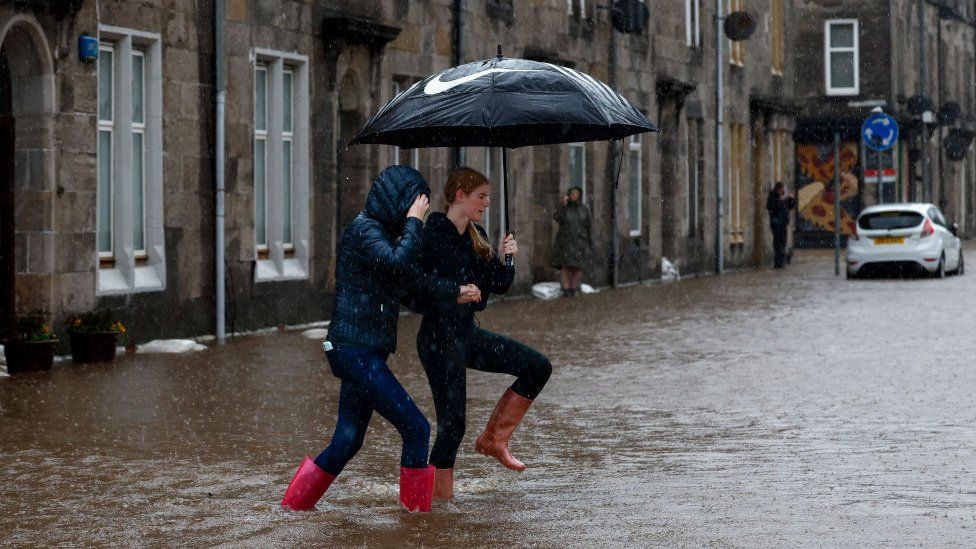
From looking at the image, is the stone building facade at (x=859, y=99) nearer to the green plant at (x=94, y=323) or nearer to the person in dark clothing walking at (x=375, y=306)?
the green plant at (x=94, y=323)

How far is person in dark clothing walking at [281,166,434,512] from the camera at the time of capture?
7977 mm

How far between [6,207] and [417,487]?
9.98 meters

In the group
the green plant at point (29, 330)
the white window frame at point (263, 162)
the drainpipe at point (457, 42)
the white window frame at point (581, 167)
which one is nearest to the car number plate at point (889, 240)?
the white window frame at point (581, 167)

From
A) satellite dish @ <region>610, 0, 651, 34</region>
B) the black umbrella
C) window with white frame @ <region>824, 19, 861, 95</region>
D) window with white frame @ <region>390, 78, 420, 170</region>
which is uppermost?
window with white frame @ <region>824, 19, 861, 95</region>

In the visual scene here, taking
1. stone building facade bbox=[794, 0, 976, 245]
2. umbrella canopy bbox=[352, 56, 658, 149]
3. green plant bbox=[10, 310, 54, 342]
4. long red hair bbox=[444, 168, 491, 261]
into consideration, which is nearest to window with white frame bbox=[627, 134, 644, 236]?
green plant bbox=[10, 310, 54, 342]

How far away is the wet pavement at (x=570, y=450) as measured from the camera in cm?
800

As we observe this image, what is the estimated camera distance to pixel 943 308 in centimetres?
2402

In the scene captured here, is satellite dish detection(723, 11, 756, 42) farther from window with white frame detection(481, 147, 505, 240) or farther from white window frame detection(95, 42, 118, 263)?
white window frame detection(95, 42, 118, 263)

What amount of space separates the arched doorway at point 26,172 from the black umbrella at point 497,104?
8.82 meters

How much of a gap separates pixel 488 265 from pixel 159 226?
440 inches

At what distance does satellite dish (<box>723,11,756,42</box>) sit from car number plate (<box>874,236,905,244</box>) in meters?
5.71

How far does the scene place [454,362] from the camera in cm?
853

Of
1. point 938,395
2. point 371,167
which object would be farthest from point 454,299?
point 371,167

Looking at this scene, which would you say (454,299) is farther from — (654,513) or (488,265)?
(654,513)
